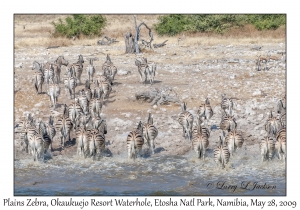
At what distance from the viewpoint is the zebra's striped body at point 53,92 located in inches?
716

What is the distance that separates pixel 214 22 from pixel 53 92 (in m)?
23.0

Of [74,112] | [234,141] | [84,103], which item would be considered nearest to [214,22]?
[84,103]

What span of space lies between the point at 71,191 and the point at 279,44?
21278 mm

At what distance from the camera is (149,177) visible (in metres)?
13.2

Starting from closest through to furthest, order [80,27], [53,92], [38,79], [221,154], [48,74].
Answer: [221,154] → [53,92] → [38,79] → [48,74] → [80,27]

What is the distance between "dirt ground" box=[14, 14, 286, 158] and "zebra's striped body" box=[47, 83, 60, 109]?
0.32 metres

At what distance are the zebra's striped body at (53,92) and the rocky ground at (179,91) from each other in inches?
11.1

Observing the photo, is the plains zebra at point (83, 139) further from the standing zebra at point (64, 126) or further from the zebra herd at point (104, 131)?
the standing zebra at point (64, 126)

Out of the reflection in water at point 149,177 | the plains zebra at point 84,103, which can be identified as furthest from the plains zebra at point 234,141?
the plains zebra at point 84,103

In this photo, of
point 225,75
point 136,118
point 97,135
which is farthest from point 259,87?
point 97,135

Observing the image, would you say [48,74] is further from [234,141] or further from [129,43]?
[129,43]

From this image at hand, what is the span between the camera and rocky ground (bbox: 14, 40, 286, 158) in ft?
52.1

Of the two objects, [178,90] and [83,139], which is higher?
[178,90]

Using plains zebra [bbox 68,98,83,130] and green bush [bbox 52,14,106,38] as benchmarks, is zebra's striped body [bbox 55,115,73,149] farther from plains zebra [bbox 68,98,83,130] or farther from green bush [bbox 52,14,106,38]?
green bush [bbox 52,14,106,38]
